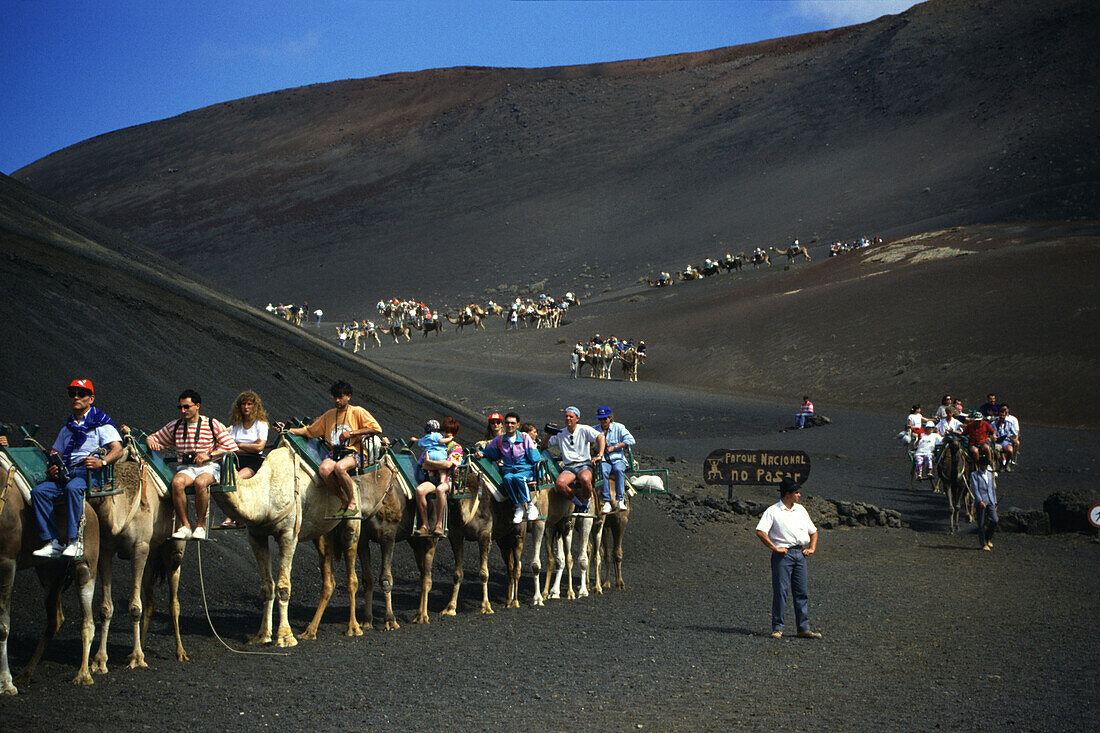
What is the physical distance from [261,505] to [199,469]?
0.87 m

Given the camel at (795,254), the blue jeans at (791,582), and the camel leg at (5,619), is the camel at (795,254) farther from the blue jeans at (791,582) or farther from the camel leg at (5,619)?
the camel leg at (5,619)

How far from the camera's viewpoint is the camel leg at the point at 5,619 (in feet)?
27.7

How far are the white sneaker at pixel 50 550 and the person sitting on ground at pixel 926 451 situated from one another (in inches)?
830

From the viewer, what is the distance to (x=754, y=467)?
2038 cm

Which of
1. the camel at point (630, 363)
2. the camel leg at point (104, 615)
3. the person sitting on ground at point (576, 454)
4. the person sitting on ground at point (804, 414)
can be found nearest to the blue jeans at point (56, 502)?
the camel leg at point (104, 615)

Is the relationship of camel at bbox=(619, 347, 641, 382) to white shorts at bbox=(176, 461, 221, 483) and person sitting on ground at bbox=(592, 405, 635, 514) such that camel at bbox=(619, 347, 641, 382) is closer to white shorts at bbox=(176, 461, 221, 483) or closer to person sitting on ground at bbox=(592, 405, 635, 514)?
person sitting on ground at bbox=(592, 405, 635, 514)

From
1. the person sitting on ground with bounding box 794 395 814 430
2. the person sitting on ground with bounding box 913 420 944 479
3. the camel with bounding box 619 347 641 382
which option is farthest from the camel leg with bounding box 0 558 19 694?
the camel with bounding box 619 347 641 382

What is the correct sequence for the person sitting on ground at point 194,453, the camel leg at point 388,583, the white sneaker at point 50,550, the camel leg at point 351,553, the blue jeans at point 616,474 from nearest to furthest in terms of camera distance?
the white sneaker at point 50,550 → the person sitting on ground at point 194,453 → the camel leg at point 351,553 → the camel leg at point 388,583 → the blue jeans at point 616,474

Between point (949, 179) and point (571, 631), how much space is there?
81.7 meters

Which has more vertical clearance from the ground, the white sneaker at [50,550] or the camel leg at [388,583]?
the white sneaker at [50,550]

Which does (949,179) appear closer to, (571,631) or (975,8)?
(975,8)

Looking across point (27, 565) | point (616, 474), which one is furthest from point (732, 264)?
point (27, 565)

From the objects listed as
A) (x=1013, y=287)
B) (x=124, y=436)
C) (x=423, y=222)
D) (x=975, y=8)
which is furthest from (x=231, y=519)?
(x=975, y=8)

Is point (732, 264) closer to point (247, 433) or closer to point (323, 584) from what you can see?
point (323, 584)
